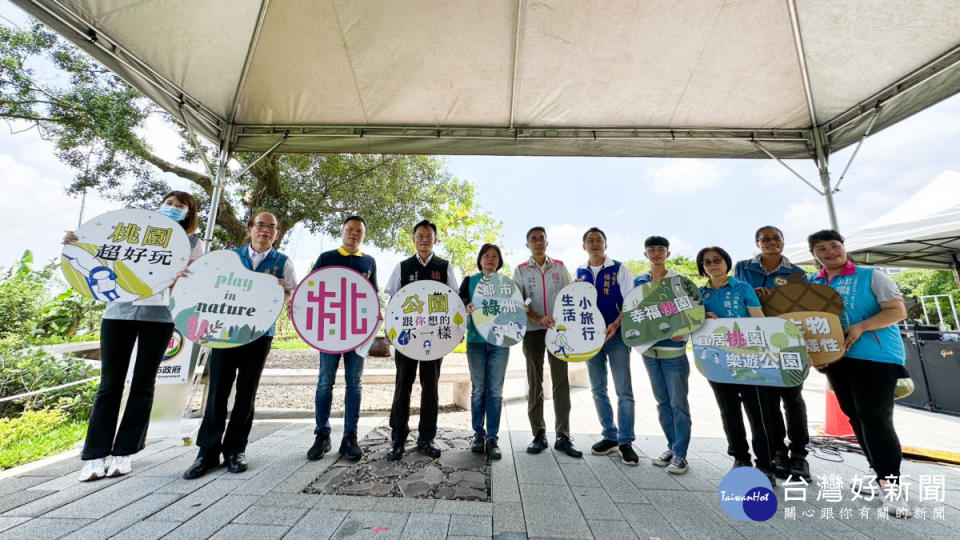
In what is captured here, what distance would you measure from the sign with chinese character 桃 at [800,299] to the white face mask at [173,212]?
3599 millimetres

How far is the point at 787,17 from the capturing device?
241 centimetres

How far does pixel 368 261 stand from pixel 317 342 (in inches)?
24.2

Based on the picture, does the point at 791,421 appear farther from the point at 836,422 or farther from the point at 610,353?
the point at 836,422

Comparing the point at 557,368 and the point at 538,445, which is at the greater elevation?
the point at 557,368

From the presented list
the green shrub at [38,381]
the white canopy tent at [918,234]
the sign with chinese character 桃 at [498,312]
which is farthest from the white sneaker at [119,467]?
the white canopy tent at [918,234]

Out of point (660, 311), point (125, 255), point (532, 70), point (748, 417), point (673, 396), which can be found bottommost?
point (748, 417)

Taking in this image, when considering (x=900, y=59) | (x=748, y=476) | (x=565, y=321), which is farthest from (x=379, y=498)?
(x=900, y=59)

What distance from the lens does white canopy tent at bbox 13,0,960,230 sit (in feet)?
7.58

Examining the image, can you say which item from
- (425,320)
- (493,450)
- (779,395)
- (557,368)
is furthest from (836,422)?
(425,320)

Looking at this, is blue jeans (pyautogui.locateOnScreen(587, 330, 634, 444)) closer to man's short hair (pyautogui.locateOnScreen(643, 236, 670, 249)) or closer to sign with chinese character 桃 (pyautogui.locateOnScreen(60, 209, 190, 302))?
man's short hair (pyautogui.locateOnScreen(643, 236, 670, 249))

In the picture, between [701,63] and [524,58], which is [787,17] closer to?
[701,63]

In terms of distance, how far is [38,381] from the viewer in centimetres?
309

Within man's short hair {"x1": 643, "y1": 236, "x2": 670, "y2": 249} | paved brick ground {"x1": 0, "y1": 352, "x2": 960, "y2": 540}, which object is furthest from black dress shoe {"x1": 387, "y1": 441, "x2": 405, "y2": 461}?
man's short hair {"x1": 643, "y1": 236, "x2": 670, "y2": 249}

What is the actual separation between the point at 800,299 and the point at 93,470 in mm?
4118
